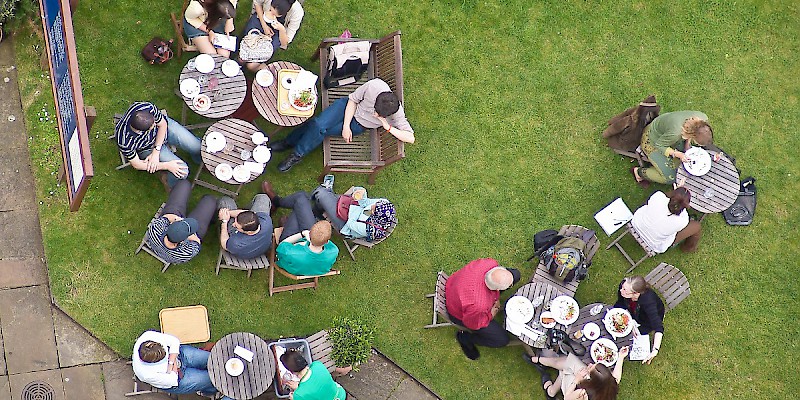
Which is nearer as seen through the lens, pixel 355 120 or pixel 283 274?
pixel 283 274

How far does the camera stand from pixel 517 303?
977cm

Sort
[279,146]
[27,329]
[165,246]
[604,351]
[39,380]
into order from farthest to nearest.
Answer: [279,146] → [604,351] → [27,329] → [39,380] → [165,246]

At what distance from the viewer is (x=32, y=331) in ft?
31.0

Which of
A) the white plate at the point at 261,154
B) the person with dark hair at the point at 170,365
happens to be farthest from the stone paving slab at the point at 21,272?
the white plate at the point at 261,154

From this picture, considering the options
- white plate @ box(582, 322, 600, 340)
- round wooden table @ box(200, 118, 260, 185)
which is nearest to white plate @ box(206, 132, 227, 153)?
round wooden table @ box(200, 118, 260, 185)

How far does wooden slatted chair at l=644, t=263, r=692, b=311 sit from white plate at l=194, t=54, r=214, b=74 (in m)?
6.25

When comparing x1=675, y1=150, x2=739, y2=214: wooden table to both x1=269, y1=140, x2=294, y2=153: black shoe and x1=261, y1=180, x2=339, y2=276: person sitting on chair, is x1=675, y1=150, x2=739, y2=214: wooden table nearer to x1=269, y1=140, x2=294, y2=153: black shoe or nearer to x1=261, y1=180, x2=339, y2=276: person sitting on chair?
x1=261, y1=180, x2=339, y2=276: person sitting on chair

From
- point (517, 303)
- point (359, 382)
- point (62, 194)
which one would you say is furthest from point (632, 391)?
point (62, 194)

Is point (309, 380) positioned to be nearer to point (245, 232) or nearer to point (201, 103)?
point (245, 232)

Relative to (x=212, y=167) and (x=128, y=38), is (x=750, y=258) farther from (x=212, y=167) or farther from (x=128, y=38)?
(x=128, y=38)

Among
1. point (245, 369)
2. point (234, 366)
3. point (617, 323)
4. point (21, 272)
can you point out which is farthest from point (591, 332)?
point (21, 272)

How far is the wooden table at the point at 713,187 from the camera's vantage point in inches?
410

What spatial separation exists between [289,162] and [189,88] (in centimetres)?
163

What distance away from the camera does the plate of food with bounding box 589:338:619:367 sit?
31.6ft
